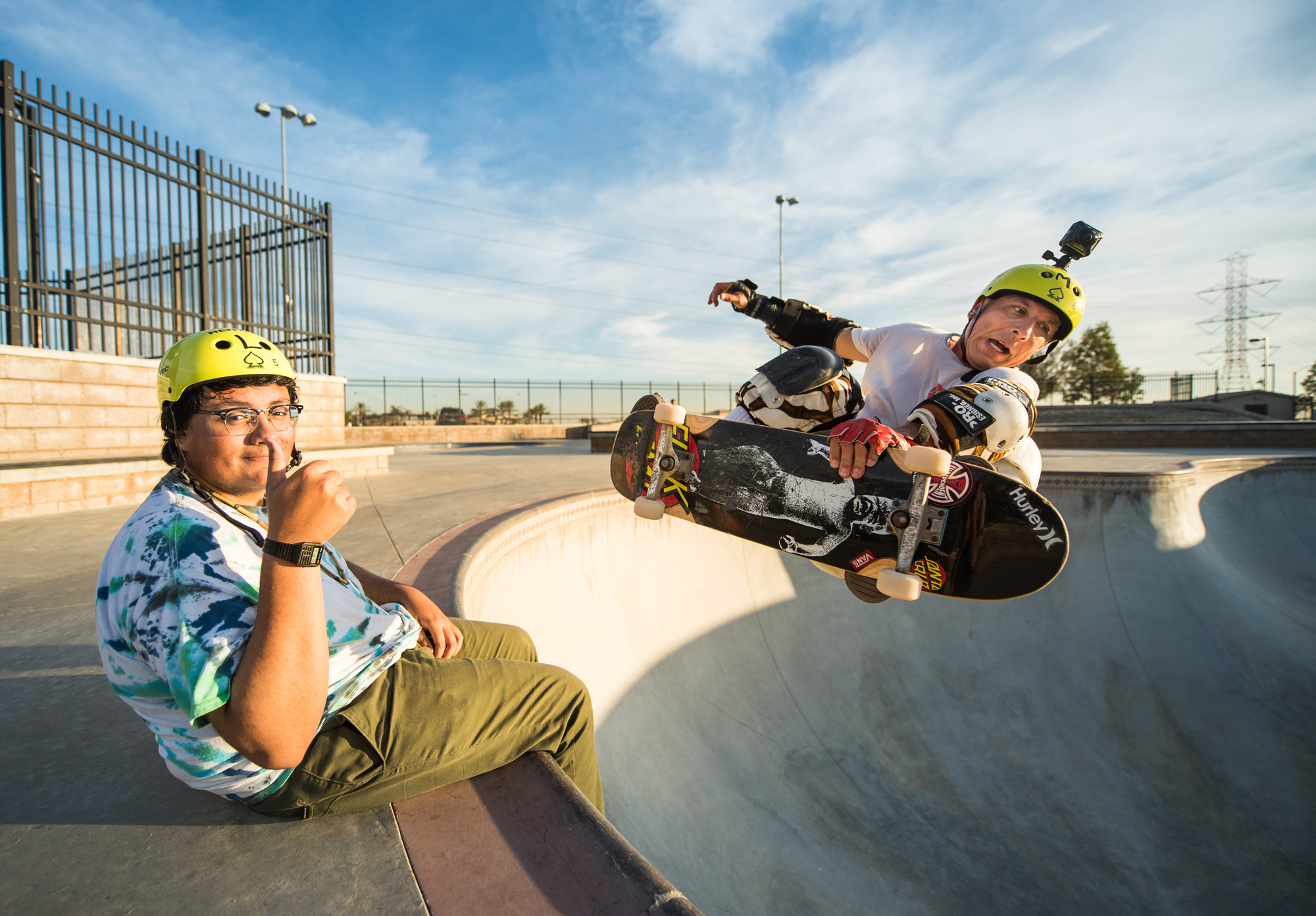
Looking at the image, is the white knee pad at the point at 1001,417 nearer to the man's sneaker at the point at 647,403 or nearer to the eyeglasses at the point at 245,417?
the man's sneaker at the point at 647,403

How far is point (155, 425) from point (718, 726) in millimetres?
8049

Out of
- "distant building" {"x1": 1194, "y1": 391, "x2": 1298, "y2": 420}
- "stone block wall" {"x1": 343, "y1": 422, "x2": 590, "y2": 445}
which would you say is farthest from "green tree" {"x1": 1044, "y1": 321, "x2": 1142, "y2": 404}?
"stone block wall" {"x1": 343, "y1": 422, "x2": 590, "y2": 445}

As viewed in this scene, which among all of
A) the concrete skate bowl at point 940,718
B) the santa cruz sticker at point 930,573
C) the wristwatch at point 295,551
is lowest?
the concrete skate bowl at point 940,718

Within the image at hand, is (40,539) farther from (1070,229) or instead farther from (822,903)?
(1070,229)

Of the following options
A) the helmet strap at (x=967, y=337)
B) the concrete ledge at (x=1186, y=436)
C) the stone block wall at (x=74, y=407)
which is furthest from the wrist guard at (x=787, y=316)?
the concrete ledge at (x=1186, y=436)

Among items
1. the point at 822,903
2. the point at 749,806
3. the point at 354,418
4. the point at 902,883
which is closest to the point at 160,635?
the point at 822,903

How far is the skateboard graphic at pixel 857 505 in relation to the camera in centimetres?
236

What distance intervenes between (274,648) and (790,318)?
A: 10.1 ft

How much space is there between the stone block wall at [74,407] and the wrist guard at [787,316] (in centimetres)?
728

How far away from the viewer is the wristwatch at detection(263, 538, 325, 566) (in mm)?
1204

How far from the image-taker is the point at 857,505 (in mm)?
2625

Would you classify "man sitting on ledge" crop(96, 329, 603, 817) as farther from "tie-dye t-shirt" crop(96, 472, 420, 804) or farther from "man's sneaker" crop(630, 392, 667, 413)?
"man's sneaker" crop(630, 392, 667, 413)

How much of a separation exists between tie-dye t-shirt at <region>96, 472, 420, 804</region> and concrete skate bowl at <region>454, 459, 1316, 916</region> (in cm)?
153

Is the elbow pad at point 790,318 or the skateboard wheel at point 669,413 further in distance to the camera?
the elbow pad at point 790,318
